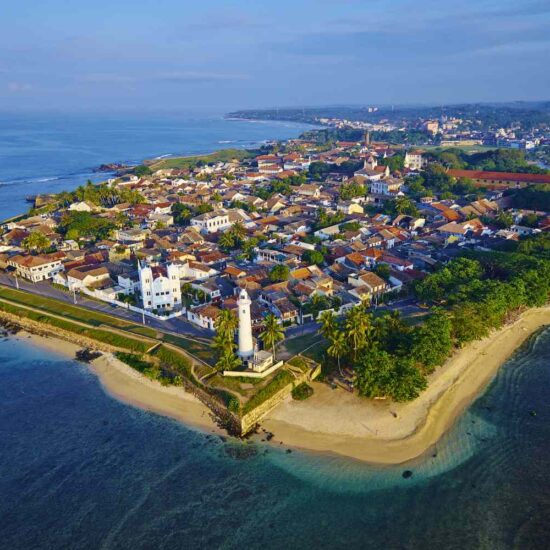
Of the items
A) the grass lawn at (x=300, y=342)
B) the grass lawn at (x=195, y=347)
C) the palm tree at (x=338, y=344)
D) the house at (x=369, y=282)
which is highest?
the palm tree at (x=338, y=344)

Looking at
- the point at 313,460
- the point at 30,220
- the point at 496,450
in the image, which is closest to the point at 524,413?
the point at 496,450

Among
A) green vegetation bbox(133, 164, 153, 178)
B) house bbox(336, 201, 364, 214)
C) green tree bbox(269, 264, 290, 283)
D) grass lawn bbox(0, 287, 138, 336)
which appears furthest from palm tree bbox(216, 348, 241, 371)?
green vegetation bbox(133, 164, 153, 178)

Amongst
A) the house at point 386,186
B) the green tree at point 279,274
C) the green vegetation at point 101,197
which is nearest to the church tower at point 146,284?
the green tree at point 279,274

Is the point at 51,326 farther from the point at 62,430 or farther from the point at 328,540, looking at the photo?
the point at 328,540

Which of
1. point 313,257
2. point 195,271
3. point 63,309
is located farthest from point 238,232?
point 63,309

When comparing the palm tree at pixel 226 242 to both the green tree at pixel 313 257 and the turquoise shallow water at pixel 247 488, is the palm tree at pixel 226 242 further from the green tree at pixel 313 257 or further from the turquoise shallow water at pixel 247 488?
the turquoise shallow water at pixel 247 488
